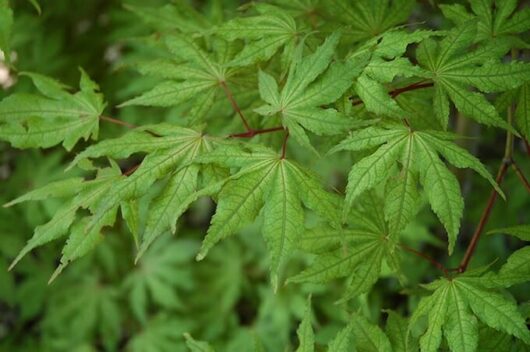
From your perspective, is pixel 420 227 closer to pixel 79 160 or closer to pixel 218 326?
pixel 218 326

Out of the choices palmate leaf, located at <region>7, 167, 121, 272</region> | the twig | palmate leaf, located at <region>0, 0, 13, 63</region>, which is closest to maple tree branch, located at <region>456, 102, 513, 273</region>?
the twig

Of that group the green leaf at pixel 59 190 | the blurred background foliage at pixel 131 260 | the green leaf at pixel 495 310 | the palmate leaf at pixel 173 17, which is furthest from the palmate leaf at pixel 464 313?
the blurred background foliage at pixel 131 260

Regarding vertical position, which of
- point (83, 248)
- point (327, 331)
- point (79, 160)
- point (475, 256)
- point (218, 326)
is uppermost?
point (79, 160)

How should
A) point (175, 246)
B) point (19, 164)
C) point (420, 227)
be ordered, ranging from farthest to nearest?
point (175, 246)
point (19, 164)
point (420, 227)

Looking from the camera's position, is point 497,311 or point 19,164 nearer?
point 497,311

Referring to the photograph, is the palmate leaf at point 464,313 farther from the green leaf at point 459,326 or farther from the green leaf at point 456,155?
the green leaf at point 456,155

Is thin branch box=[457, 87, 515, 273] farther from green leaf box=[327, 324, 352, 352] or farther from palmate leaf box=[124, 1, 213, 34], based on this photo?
palmate leaf box=[124, 1, 213, 34]

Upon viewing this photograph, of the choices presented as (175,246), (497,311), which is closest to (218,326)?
(175,246)

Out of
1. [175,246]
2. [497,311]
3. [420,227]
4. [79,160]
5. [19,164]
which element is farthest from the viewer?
[175,246]
